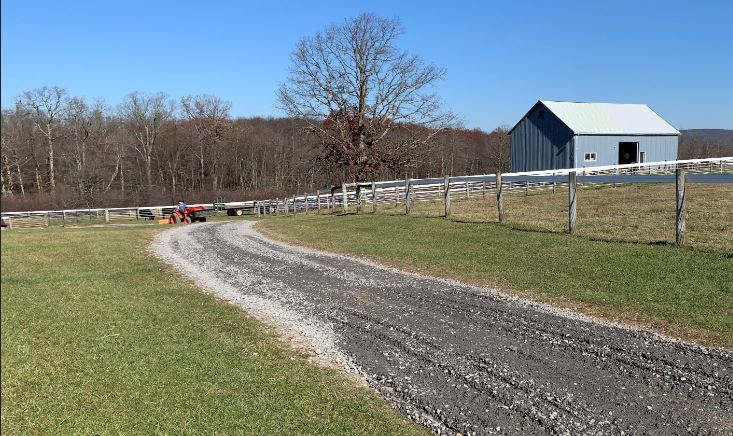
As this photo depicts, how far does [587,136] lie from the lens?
3994cm

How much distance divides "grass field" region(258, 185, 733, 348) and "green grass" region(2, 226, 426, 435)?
14.2 ft

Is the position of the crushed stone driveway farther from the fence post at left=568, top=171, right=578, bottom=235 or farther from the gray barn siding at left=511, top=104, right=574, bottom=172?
the gray barn siding at left=511, top=104, right=574, bottom=172

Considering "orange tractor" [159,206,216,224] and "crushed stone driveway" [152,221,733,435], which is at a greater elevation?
"orange tractor" [159,206,216,224]

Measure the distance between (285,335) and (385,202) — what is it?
25.6m

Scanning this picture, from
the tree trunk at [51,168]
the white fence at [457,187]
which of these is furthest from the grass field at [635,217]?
the tree trunk at [51,168]

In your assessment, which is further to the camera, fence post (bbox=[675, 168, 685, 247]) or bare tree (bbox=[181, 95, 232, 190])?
bare tree (bbox=[181, 95, 232, 190])

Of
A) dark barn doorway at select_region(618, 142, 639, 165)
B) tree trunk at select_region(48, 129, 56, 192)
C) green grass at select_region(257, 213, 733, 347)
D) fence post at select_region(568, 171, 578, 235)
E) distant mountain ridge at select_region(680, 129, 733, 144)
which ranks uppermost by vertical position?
distant mountain ridge at select_region(680, 129, 733, 144)

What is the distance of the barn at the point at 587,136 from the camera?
40.2m

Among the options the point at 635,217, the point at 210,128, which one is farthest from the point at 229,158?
the point at 635,217

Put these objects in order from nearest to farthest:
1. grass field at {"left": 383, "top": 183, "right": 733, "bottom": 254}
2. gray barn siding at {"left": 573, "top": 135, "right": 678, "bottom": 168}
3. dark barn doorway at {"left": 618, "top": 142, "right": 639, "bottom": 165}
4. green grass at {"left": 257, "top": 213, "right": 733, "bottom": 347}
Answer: green grass at {"left": 257, "top": 213, "right": 733, "bottom": 347}, grass field at {"left": 383, "top": 183, "right": 733, "bottom": 254}, gray barn siding at {"left": 573, "top": 135, "right": 678, "bottom": 168}, dark barn doorway at {"left": 618, "top": 142, "right": 639, "bottom": 165}

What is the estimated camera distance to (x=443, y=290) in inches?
365

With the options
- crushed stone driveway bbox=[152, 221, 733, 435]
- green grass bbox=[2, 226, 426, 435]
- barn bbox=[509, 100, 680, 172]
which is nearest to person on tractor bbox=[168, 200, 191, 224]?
crushed stone driveway bbox=[152, 221, 733, 435]

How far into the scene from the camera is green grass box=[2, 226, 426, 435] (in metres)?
4.16

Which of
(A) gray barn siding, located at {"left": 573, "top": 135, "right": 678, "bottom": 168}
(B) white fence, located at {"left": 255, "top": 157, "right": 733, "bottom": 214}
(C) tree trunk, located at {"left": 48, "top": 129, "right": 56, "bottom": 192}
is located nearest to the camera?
(C) tree trunk, located at {"left": 48, "top": 129, "right": 56, "bottom": 192}
